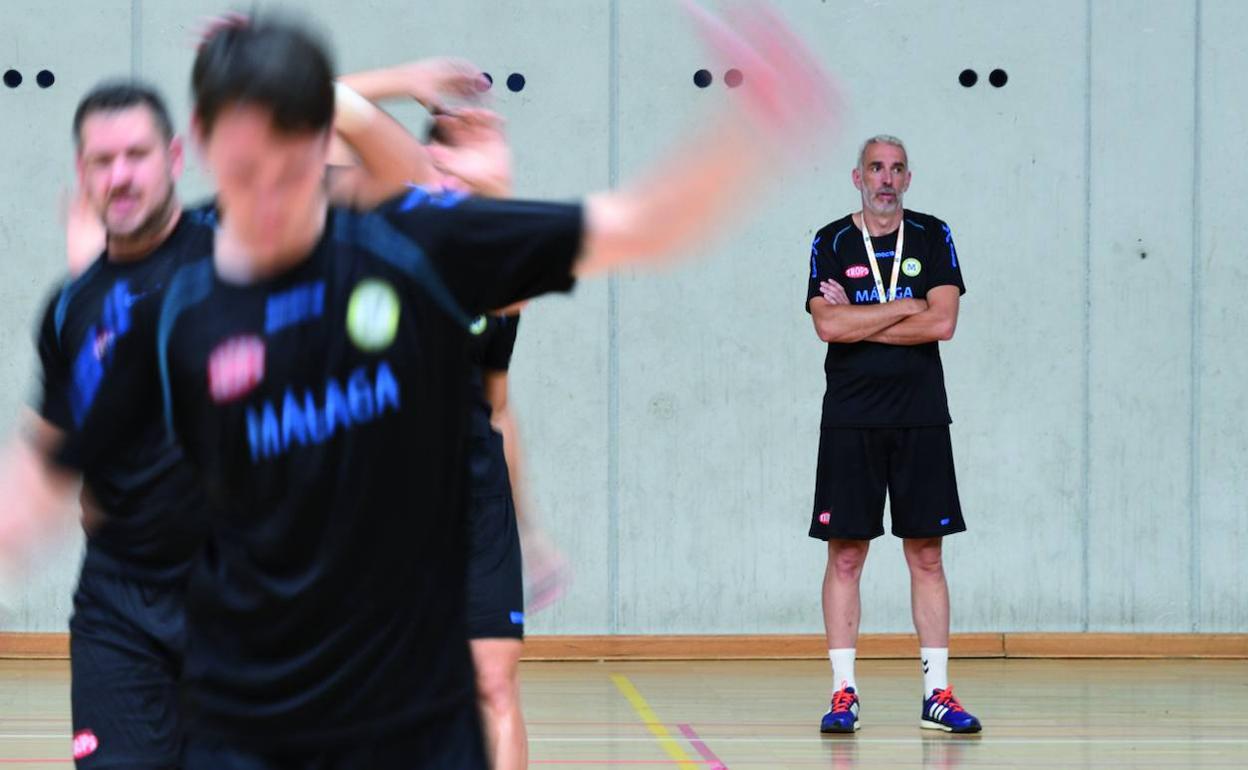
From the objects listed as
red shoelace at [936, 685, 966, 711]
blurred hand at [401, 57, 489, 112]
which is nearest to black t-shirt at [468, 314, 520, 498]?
blurred hand at [401, 57, 489, 112]

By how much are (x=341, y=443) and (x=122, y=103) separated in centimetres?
168

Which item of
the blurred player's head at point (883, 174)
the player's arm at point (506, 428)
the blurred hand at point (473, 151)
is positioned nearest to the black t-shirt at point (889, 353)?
the blurred player's head at point (883, 174)

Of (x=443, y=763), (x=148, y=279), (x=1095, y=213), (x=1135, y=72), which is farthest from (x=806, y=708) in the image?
(x=443, y=763)

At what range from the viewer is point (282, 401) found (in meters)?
2.00

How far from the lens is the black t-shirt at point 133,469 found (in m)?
2.96

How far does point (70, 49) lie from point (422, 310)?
8.10 m

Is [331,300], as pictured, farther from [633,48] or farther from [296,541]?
[633,48]

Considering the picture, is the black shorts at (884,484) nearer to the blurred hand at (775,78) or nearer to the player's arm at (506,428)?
the player's arm at (506,428)

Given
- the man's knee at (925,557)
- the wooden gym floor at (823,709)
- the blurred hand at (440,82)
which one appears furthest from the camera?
the man's knee at (925,557)

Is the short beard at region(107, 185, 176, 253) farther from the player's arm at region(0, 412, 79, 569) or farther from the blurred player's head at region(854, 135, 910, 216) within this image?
the blurred player's head at region(854, 135, 910, 216)

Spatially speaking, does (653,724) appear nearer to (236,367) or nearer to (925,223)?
(925,223)

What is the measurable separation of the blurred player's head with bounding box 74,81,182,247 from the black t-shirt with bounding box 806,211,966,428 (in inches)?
160

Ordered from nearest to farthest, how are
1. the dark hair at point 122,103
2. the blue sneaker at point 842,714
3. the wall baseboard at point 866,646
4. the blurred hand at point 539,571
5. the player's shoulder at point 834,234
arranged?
the dark hair at point 122,103, the blurred hand at point 539,571, the blue sneaker at point 842,714, the player's shoulder at point 834,234, the wall baseboard at point 866,646

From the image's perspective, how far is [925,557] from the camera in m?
6.99
